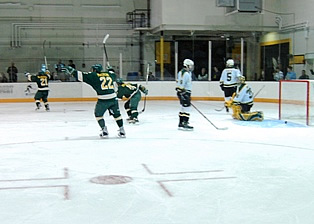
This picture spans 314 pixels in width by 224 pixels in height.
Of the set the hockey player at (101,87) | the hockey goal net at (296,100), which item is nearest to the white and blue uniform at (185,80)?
the hockey player at (101,87)

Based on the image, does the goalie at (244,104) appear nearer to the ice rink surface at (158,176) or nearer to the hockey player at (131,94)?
the ice rink surface at (158,176)

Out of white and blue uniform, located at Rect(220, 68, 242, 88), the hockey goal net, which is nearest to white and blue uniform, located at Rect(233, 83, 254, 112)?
the hockey goal net

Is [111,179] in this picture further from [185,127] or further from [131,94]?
[131,94]

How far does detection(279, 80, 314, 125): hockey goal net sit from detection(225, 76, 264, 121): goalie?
80 centimetres

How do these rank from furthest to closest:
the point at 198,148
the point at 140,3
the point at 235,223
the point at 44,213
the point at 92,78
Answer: the point at 140,3, the point at 92,78, the point at 198,148, the point at 44,213, the point at 235,223

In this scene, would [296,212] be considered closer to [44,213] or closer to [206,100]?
[44,213]

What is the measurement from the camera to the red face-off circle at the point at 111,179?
173 inches

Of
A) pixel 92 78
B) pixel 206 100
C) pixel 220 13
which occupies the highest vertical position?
pixel 220 13

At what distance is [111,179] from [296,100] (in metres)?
6.93

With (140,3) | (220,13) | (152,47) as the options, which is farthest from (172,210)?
(140,3)

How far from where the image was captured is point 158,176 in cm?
464

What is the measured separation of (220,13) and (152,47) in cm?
287

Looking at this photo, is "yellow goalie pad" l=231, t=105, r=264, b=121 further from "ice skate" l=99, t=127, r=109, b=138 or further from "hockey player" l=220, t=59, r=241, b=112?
"ice skate" l=99, t=127, r=109, b=138

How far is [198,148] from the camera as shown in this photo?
633cm
